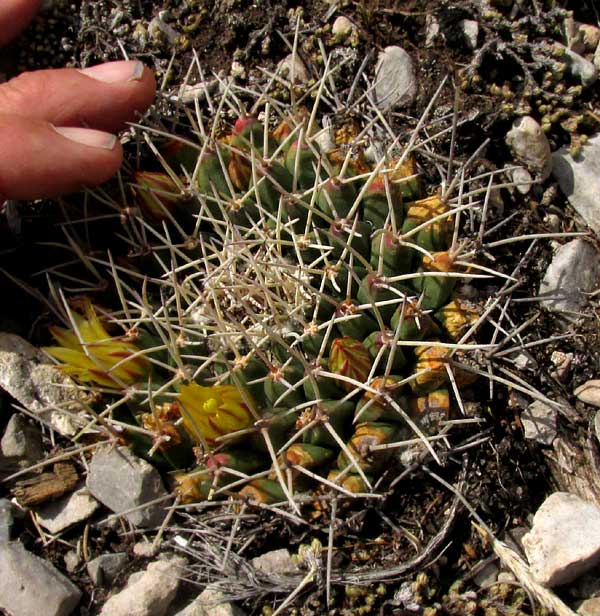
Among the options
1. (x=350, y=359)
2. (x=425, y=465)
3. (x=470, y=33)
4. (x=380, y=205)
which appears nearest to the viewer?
(x=350, y=359)

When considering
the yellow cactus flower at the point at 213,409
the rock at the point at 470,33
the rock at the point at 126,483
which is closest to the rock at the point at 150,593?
the rock at the point at 126,483

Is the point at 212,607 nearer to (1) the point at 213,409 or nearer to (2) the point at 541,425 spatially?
(1) the point at 213,409

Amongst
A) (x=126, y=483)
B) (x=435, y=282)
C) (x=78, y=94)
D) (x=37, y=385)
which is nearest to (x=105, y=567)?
(x=126, y=483)

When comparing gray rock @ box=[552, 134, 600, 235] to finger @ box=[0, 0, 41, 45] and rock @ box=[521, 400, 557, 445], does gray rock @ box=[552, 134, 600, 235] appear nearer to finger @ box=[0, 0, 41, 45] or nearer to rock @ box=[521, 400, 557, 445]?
rock @ box=[521, 400, 557, 445]

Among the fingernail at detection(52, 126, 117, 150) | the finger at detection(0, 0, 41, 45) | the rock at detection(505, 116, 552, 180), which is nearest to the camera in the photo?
the fingernail at detection(52, 126, 117, 150)

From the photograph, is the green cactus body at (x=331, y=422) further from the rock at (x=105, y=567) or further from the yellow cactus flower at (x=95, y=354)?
the rock at (x=105, y=567)

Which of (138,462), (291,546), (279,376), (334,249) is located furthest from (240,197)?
(291,546)

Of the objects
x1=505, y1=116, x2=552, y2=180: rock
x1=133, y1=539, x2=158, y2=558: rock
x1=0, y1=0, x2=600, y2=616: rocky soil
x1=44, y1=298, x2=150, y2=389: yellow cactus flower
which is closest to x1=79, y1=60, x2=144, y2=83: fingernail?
x1=0, y1=0, x2=600, y2=616: rocky soil
